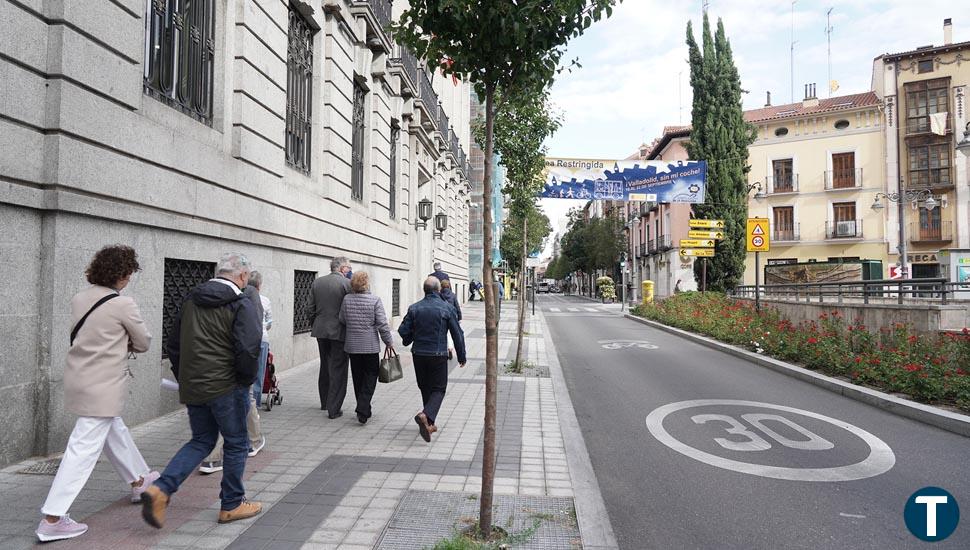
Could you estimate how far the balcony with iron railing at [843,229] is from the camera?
128ft

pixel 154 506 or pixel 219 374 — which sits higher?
pixel 219 374

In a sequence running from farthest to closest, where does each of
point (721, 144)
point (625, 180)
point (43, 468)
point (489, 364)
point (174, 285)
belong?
point (721, 144)
point (625, 180)
point (174, 285)
point (43, 468)
point (489, 364)

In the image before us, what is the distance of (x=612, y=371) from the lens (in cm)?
1131

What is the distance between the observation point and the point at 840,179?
39.8 metres

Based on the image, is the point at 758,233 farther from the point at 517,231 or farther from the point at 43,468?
the point at 43,468

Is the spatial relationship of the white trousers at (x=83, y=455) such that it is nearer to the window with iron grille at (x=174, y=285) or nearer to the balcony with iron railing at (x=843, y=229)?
the window with iron grille at (x=174, y=285)

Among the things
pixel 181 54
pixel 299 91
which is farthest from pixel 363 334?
pixel 299 91

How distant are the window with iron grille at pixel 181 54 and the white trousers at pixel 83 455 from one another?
4583 mm

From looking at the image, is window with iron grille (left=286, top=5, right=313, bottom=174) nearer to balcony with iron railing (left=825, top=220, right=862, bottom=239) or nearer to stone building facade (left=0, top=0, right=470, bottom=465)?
stone building facade (left=0, top=0, right=470, bottom=465)

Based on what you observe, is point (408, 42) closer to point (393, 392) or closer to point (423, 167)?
point (393, 392)

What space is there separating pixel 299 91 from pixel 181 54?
11.9ft

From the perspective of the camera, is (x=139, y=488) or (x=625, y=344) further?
(x=625, y=344)

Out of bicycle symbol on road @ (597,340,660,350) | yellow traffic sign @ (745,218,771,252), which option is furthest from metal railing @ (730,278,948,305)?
bicycle symbol on road @ (597,340,660,350)

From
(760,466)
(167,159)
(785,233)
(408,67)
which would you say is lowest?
(760,466)
